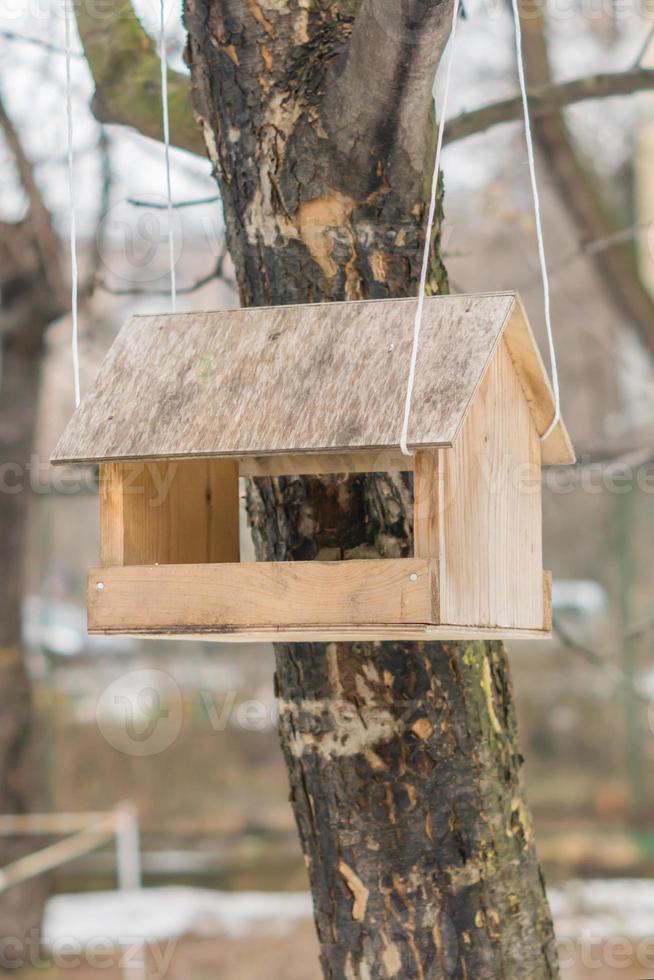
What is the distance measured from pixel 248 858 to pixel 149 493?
16.6 feet

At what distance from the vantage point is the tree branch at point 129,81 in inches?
104

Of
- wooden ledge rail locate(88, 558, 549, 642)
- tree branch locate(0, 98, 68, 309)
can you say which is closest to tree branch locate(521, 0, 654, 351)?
tree branch locate(0, 98, 68, 309)

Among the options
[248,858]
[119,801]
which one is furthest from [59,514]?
[248,858]

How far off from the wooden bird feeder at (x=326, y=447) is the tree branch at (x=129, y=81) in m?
1.15

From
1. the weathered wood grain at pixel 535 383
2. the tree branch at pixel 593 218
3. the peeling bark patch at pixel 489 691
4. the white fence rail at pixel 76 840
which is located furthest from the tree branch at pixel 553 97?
the white fence rail at pixel 76 840

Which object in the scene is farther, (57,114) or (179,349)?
(57,114)

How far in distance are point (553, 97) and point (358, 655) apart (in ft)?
5.65

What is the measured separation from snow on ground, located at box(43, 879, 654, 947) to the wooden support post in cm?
377

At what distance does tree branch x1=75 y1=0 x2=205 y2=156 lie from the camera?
264 cm

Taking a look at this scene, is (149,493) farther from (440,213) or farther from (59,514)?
(59,514)

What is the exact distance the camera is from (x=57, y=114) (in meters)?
4.52
